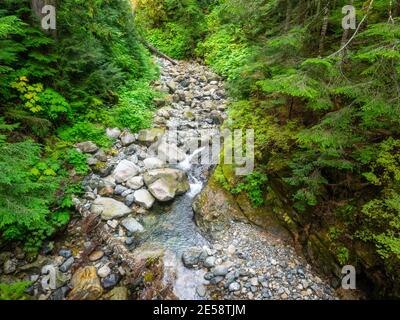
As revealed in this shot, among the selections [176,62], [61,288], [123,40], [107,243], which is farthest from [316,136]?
[176,62]

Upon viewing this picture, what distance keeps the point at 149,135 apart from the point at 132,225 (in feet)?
11.3

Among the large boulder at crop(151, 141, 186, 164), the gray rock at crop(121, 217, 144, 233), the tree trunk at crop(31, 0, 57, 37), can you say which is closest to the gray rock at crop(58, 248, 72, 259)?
the gray rock at crop(121, 217, 144, 233)

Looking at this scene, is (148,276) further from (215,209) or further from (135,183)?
(135,183)

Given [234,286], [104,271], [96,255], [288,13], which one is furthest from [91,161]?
[288,13]

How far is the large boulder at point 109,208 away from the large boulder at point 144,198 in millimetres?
360

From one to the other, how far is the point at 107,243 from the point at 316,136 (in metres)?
4.91

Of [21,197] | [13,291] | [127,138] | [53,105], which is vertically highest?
[53,105]

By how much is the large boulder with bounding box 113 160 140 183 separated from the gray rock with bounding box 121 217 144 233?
1366 millimetres

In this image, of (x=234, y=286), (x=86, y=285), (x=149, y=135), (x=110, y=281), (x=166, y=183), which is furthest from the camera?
(x=149, y=135)

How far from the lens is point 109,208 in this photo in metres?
6.59

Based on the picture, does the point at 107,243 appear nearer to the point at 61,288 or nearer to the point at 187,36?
the point at 61,288

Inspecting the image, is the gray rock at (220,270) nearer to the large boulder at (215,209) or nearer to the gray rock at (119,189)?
the large boulder at (215,209)

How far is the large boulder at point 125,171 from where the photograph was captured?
24.5 ft

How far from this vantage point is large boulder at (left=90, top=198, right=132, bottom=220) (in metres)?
6.44
